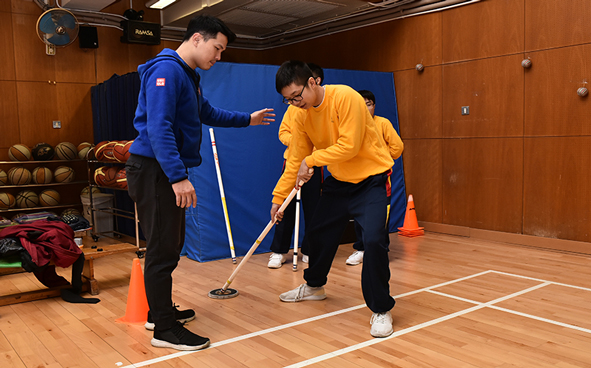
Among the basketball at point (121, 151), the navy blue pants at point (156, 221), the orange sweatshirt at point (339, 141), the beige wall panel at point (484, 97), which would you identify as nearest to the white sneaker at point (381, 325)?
the orange sweatshirt at point (339, 141)

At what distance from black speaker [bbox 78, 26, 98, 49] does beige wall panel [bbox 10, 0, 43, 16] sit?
23.3 inches

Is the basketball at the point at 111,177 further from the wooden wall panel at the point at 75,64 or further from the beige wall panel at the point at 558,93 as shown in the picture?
the beige wall panel at the point at 558,93

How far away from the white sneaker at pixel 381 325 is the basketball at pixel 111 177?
359cm

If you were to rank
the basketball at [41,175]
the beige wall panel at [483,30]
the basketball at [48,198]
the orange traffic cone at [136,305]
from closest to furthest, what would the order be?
1. the orange traffic cone at [136,305]
2. the beige wall panel at [483,30]
3. the basketball at [41,175]
4. the basketball at [48,198]

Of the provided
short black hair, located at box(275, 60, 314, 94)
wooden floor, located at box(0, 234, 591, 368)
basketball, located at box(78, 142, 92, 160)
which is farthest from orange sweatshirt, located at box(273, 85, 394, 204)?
basketball, located at box(78, 142, 92, 160)

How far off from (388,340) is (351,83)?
3886 millimetres

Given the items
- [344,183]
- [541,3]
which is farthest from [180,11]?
[344,183]

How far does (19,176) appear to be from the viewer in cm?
621

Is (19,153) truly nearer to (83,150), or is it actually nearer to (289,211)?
(83,150)

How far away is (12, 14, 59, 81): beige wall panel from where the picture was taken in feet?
22.5

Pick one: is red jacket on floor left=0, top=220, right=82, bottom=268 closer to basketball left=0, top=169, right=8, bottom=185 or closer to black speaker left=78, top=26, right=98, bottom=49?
basketball left=0, top=169, right=8, bottom=185

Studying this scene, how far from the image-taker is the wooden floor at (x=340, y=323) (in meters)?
2.54

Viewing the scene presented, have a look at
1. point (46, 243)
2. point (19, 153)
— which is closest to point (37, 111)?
point (19, 153)

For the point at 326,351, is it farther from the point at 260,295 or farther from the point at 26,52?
the point at 26,52
